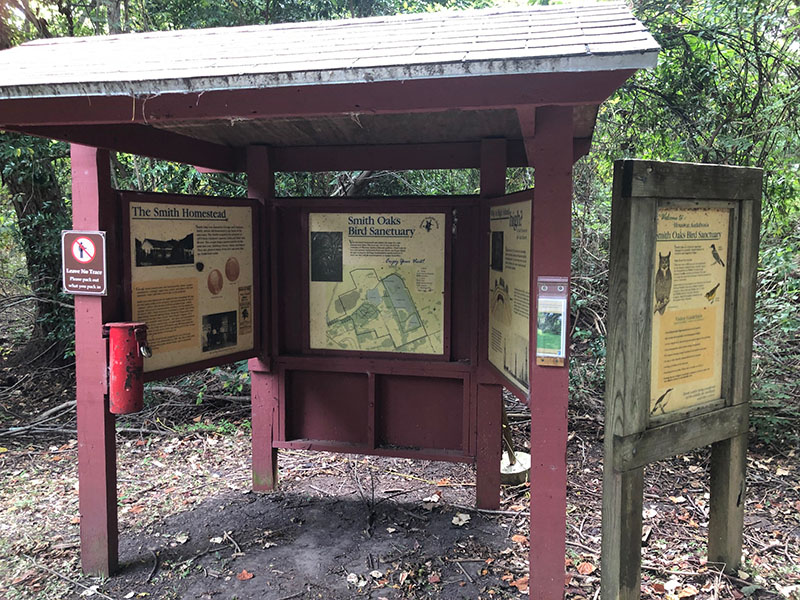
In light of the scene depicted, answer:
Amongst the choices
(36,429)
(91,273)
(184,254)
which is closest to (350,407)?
(184,254)

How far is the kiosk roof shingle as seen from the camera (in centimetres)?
216

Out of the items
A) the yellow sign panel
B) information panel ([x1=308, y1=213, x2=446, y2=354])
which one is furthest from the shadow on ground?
the yellow sign panel

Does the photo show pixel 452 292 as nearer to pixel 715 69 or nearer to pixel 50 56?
pixel 50 56

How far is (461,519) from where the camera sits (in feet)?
13.6

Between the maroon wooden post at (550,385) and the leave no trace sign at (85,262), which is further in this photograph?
the leave no trace sign at (85,262)

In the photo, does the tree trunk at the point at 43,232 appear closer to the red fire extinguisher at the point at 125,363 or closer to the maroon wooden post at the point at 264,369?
the maroon wooden post at the point at 264,369

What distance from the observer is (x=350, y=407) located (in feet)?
14.8

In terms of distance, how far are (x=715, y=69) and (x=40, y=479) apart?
806cm

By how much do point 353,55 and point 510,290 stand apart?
159 cm

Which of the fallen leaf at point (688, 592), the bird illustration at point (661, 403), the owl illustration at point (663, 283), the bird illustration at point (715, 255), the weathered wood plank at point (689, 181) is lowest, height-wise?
the fallen leaf at point (688, 592)

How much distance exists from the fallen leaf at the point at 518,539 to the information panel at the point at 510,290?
3.85 feet

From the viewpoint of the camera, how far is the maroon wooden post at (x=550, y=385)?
8.55 ft

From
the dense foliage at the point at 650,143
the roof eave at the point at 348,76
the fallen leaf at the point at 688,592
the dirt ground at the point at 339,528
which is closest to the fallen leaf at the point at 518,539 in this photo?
the dirt ground at the point at 339,528

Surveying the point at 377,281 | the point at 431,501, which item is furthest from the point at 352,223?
the point at 431,501
